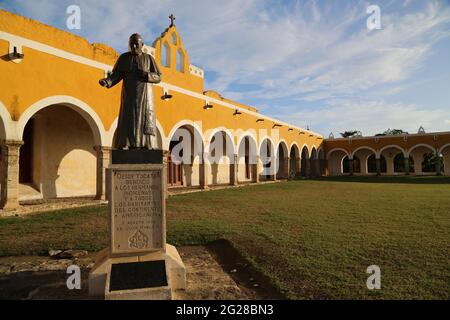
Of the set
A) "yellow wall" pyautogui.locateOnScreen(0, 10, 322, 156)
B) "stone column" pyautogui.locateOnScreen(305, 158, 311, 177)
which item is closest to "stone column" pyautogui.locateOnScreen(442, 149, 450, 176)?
"stone column" pyautogui.locateOnScreen(305, 158, 311, 177)

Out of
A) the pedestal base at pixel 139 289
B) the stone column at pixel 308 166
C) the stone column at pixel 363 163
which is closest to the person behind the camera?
the pedestal base at pixel 139 289

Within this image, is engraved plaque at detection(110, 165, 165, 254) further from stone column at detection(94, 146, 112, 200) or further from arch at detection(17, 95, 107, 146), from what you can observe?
stone column at detection(94, 146, 112, 200)

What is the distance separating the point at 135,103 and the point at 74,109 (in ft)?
23.6

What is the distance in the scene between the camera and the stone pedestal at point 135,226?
315 centimetres

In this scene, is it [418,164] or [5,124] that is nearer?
[5,124]

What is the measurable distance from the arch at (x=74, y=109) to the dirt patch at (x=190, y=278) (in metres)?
4.99

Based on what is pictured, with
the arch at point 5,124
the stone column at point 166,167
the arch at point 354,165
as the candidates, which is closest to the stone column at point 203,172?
the stone column at point 166,167

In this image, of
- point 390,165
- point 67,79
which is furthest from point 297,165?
point 67,79

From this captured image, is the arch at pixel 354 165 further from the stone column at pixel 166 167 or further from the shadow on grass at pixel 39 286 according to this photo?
the shadow on grass at pixel 39 286

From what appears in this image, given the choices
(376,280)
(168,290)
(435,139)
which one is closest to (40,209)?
(168,290)

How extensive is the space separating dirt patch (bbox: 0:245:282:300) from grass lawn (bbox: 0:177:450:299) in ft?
0.78

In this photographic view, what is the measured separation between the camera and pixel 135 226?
3.32m

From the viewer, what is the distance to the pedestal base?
288 cm

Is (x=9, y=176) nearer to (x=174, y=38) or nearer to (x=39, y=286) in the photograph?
(x=39, y=286)
